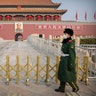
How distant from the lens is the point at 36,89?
6.39 m

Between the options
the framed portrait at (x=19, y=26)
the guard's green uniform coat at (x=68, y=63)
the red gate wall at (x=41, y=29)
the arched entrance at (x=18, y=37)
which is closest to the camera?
the guard's green uniform coat at (x=68, y=63)

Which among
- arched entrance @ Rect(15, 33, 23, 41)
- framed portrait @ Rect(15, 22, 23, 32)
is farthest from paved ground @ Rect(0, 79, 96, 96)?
arched entrance @ Rect(15, 33, 23, 41)

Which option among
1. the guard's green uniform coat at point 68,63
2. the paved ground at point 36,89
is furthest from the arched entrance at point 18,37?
the guard's green uniform coat at point 68,63

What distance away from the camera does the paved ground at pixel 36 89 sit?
5.95 m

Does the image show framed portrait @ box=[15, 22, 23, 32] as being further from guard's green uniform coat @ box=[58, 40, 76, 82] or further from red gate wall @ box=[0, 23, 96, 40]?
guard's green uniform coat @ box=[58, 40, 76, 82]

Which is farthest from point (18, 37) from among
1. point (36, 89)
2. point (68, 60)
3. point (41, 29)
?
point (68, 60)

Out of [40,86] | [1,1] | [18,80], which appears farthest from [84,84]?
[1,1]

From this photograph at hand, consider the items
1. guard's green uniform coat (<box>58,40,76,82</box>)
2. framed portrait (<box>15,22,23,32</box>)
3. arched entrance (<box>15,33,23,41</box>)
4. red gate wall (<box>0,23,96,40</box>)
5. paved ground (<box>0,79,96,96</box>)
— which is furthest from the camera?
arched entrance (<box>15,33,23,41</box>)

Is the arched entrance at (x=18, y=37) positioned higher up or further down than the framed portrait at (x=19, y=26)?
further down

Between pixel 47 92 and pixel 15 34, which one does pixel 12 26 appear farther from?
pixel 47 92

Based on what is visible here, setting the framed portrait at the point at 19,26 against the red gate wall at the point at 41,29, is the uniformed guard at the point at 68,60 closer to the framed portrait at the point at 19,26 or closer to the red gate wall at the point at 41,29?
the red gate wall at the point at 41,29

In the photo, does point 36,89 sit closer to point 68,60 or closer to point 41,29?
point 68,60

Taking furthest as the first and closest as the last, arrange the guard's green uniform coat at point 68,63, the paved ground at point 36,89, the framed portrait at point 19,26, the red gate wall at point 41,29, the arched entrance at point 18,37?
the arched entrance at point 18,37
the framed portrait at point 19,26
the red gate wall at point 41,29
the paved ground at point 36,89
the guard's green uniform coat at point 68,63

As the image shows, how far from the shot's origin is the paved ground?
595 centimetres
